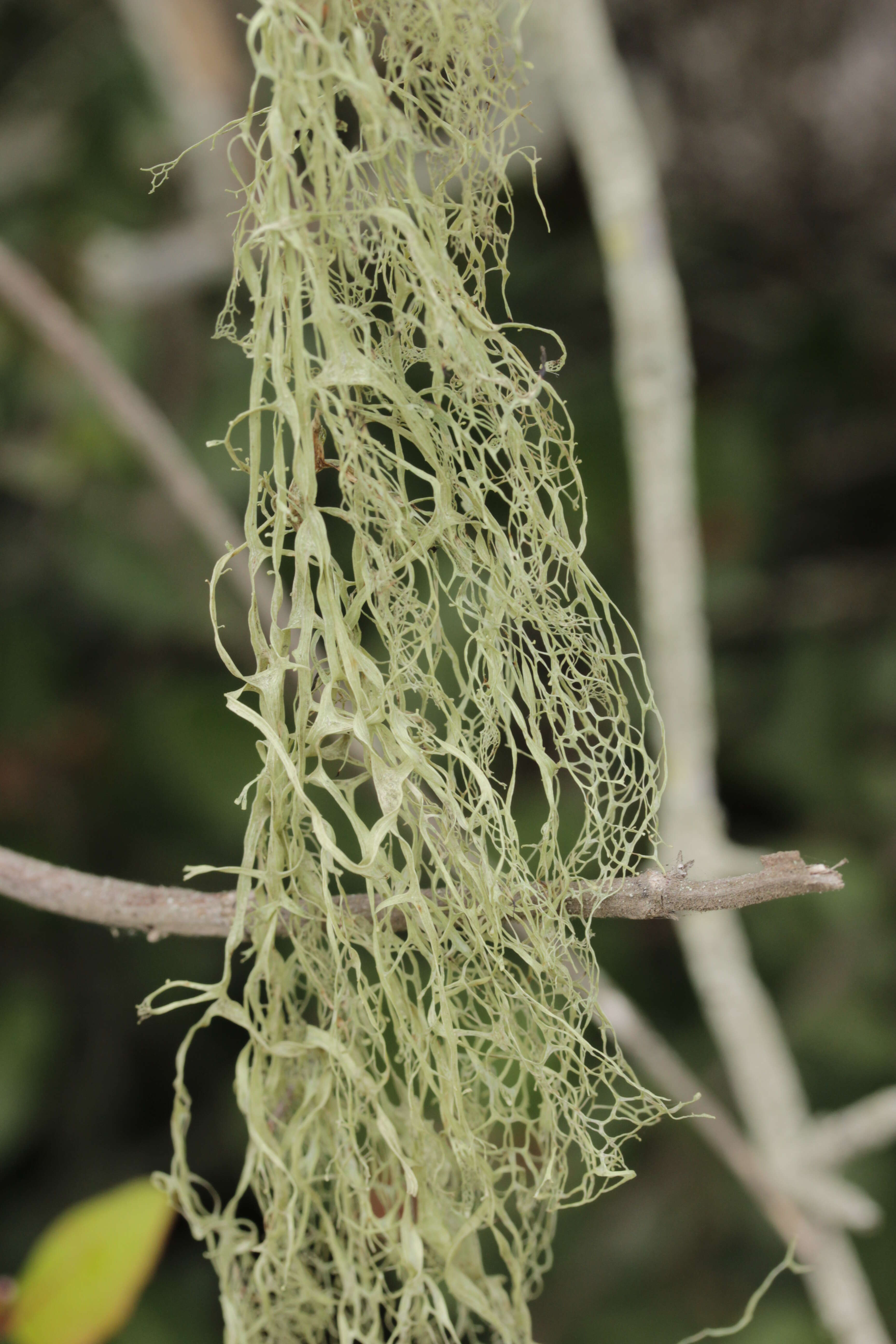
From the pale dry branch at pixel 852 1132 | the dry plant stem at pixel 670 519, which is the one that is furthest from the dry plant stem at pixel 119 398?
the pale dry branch at pixel 852 1132

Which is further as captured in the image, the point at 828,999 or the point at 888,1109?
the point at 828,999

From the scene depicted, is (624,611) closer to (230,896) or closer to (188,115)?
(188,115)

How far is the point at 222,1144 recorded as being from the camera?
0.98 meters

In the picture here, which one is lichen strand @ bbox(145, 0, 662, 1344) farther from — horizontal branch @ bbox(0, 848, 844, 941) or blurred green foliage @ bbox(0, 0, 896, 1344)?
blurred green foliage @ bbox(0, 0, 896, 1344)

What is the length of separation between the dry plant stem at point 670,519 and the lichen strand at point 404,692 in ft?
1.19

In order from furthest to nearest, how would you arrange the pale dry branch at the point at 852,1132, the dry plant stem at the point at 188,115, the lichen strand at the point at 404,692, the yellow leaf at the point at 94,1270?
the dry plant stem at the point at 188,115 < the pale dry branch at the point at 852,1132 < the yellow leaf at the point at 94,1270 < the lichen strand at the point at 404,692

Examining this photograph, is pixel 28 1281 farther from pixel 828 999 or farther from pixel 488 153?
pixel 828 999

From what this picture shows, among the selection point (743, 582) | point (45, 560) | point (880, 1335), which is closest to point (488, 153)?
point (880, 1335)

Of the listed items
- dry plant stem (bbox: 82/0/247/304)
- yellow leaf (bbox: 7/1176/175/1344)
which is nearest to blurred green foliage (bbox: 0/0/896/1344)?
dry plant stem (bbox: 82/0/247/304)

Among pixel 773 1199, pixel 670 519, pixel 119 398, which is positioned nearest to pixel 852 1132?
pixel 773 1199

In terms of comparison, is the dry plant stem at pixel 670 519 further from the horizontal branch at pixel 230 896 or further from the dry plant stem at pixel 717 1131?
the horizontal branch at pixel 230 896

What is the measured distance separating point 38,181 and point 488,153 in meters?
1.11

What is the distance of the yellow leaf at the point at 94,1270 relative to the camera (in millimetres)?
436

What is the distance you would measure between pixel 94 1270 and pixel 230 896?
0.82ft
